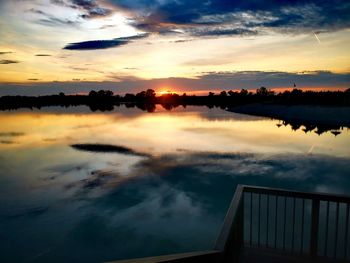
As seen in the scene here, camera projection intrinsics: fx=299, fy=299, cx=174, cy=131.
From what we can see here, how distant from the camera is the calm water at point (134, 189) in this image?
920cm

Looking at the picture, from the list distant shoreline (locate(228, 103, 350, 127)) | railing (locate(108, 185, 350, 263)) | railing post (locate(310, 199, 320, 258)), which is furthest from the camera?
→ distant shoreline (locate(228, 103, 350, 127))

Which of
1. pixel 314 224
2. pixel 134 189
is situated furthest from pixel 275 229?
pixel 134 189

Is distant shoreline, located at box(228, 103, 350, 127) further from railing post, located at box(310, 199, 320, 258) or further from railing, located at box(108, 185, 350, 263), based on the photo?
railing post, located at box(310, 199, 320, 258)

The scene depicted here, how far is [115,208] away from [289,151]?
16.2 meters

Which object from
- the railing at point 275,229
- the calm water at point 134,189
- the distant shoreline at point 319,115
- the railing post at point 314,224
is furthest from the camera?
the distant shoreline at point 319,115

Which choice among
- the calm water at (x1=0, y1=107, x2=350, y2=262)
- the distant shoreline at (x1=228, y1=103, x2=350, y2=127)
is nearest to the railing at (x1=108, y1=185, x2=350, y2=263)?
the calm water at (x1=0, y1=107, x2=350, y2=262)

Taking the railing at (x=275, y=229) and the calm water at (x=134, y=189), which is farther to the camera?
the calm water at (x=134, y=189)

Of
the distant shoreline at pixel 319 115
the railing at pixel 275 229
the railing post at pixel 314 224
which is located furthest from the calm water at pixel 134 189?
the distant shoreline at pixel 319 115

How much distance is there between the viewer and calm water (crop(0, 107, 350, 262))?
362 inches

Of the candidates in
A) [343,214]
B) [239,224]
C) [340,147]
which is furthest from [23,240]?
[340,147]

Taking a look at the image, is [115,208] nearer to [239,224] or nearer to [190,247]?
[190,247]

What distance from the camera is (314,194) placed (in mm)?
4508

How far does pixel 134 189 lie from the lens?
13969mm

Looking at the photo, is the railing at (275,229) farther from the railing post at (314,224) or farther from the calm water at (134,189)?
the calm water at (134,189)
